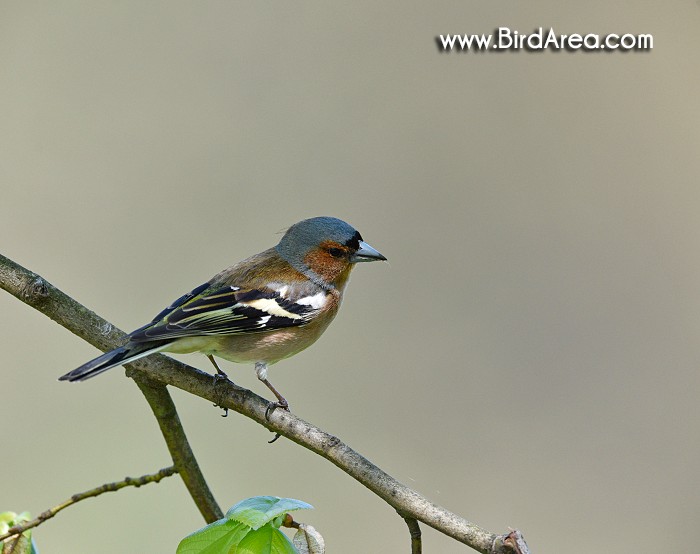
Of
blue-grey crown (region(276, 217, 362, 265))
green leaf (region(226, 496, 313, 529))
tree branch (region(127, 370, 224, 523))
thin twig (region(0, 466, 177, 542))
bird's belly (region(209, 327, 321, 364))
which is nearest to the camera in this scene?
green leaf (region(226, 496, 313, 529))

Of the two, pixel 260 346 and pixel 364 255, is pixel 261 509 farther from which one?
pixel 364 255

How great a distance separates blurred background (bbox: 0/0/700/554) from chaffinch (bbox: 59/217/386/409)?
1.50 m

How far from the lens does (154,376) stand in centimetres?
269

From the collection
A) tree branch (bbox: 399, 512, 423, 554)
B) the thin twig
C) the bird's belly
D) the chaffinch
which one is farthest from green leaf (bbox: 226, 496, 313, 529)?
the bird's belly

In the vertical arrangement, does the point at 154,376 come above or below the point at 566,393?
below

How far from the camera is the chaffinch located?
3.42 m

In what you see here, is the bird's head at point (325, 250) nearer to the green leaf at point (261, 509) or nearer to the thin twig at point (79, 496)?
the thin twig at point (79, 496)

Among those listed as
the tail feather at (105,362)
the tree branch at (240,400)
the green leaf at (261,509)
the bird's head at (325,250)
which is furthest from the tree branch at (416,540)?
the bird's head at (325,250)

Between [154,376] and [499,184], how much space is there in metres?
6.15

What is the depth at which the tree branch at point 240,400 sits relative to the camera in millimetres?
2037

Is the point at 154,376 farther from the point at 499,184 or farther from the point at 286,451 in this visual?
the point at 499,184

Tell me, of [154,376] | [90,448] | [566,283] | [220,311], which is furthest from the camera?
[566,283]

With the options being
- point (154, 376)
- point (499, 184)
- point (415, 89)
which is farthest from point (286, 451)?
point (415, 89)

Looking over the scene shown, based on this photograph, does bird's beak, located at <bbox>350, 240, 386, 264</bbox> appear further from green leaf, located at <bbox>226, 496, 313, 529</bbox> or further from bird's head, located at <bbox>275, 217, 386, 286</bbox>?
green leaf, located at <bbox>226, 496, 313, 529</bbox>
